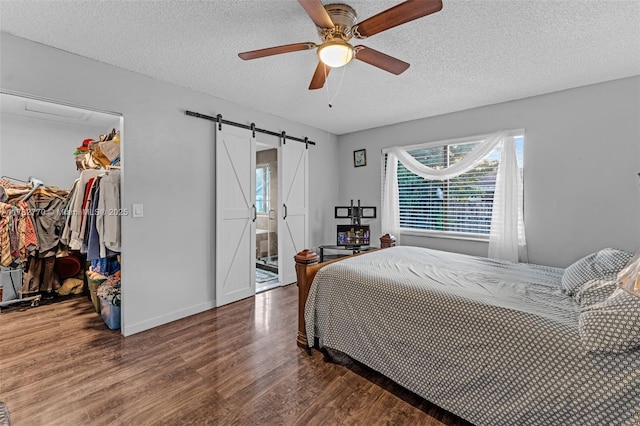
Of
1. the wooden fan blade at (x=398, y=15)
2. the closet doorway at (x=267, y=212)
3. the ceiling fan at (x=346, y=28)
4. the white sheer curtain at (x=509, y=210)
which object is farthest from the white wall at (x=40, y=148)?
the white sheer curtain at (x=509, y=210)

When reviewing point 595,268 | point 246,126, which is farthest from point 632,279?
point 246,126

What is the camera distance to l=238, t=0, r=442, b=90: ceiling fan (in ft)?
4.56

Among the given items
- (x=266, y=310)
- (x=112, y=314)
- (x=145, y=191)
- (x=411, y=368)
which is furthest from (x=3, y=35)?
(x=411, y=368)

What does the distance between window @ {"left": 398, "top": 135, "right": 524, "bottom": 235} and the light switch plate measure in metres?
3.48

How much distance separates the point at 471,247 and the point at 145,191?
12.9 ft

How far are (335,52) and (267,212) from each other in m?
3.98

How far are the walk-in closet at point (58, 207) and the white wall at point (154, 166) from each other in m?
0.16

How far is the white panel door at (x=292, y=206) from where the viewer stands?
13.8ft

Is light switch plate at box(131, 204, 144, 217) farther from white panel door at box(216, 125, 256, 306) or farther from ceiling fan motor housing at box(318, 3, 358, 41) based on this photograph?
ceiling fan motor housing at box(318, 3, 358, 41)

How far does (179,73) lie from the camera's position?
268cm

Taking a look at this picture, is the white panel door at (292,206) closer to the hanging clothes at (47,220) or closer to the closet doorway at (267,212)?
the closet doorway at (267,212)

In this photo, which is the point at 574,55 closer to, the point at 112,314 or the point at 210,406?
the point at 210,406

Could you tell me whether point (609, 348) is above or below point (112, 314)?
above

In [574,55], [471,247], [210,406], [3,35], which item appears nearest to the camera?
[210,406]
